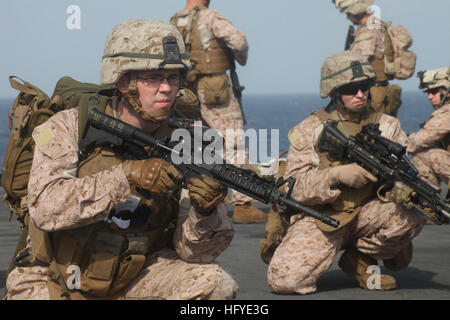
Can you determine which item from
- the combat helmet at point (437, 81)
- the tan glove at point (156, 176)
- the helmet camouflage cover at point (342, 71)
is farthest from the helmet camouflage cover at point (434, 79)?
the tan glove at point (156, 176)

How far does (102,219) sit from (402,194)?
106 inches

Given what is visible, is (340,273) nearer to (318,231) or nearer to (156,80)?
(318,231)

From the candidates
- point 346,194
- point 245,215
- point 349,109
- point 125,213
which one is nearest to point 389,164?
point 346,194

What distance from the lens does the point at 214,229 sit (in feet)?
14.5

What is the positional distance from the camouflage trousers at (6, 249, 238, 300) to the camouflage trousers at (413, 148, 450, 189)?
5.13 m

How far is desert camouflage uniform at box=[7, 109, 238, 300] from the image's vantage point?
4125mm

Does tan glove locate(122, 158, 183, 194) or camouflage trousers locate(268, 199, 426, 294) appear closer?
tan glove locate(122, 158, 183, 194)

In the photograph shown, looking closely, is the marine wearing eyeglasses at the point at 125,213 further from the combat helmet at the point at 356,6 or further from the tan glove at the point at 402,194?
the combat helmet at the point at 356,6

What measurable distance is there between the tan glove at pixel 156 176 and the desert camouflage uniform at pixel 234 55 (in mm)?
5848

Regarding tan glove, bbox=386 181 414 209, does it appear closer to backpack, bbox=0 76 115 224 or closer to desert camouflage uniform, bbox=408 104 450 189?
backpack, bbox=0 76 115 224

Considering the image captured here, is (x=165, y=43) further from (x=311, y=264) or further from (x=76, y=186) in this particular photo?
(x=311, y=264)

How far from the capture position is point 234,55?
1045cm

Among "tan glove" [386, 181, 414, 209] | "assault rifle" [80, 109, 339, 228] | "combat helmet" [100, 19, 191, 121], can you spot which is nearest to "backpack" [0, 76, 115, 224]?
"combat helmet" [100, 19, 191, 121]
